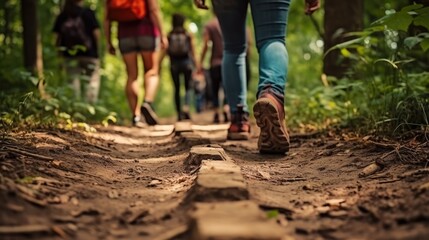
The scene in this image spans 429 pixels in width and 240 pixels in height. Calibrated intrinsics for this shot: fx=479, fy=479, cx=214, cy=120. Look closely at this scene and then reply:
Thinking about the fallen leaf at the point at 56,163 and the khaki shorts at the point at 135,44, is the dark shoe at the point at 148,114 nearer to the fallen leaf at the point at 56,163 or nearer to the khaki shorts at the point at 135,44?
the khaki shorts at the point at 135,44

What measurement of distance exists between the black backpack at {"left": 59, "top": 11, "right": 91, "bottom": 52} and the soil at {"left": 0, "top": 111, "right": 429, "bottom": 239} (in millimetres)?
3743

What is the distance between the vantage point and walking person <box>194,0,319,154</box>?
3176 mm

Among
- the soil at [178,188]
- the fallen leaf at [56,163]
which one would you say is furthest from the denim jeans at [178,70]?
the fallen leaf at [56,163]

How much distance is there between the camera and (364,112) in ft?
12.7

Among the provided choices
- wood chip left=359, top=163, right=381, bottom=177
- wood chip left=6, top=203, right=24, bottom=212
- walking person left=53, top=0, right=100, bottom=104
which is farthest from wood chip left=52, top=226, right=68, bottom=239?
walking person left=53, top=0, right=100, bottom=104

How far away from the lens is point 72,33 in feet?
22.9

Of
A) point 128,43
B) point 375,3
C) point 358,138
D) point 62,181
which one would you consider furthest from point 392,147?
point 375,3

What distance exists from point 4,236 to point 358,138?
8.45ft

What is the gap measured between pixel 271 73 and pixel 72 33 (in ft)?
14.8

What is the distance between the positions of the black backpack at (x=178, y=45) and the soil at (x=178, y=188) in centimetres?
419

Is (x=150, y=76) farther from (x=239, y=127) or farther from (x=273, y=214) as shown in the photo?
(x=273, y=214)

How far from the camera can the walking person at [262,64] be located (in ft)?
10.4

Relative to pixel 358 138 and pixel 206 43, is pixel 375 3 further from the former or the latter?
pixel 358 138

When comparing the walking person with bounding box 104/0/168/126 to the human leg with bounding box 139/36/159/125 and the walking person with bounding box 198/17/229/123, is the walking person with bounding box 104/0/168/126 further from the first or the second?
the walking person with bounding box 198/17/229/123
